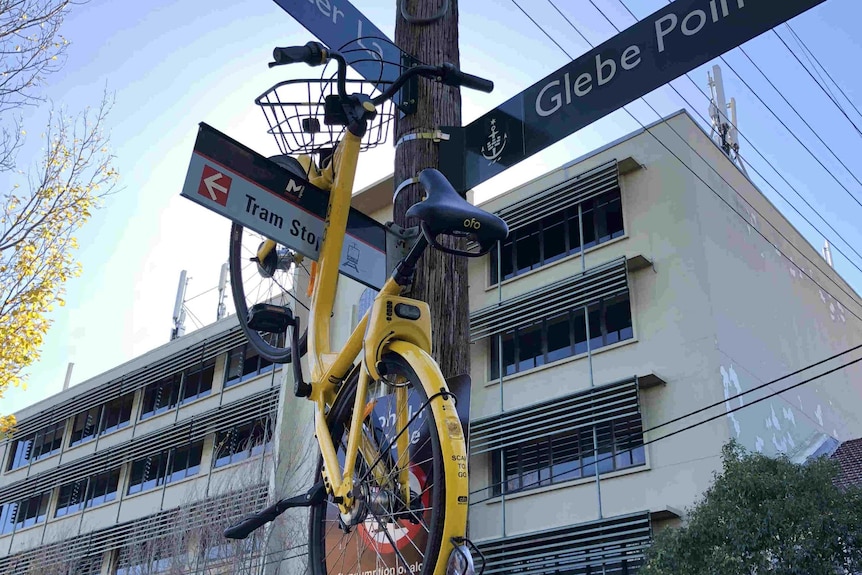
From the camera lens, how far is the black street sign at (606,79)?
3.67 m

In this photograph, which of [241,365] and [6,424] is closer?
[6,424]

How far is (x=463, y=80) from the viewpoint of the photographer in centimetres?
412

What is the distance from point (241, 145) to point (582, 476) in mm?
16577

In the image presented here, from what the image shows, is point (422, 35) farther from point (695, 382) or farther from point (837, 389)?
point (837, 389)

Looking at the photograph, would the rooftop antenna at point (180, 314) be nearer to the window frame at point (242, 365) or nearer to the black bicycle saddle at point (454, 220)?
the window frame at point (242, 365)

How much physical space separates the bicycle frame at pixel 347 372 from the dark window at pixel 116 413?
3161 centimetres

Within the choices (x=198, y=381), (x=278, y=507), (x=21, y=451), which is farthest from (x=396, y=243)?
(x=21, y=451)

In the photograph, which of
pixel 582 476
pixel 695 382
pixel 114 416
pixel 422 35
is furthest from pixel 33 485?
pixel 422 35

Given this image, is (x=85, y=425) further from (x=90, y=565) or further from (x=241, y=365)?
(x=241, y=365)

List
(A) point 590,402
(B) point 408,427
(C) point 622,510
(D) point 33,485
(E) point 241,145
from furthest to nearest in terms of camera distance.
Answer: (D) point 33,485
(A) point 590,402
(C) point 622,510
(E) point 241,145
(B) point 408,427

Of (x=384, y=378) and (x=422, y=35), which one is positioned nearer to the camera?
(x=384, y=378)

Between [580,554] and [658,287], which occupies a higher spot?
[658,287]

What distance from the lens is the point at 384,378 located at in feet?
10.8

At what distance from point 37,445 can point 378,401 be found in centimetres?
3748
